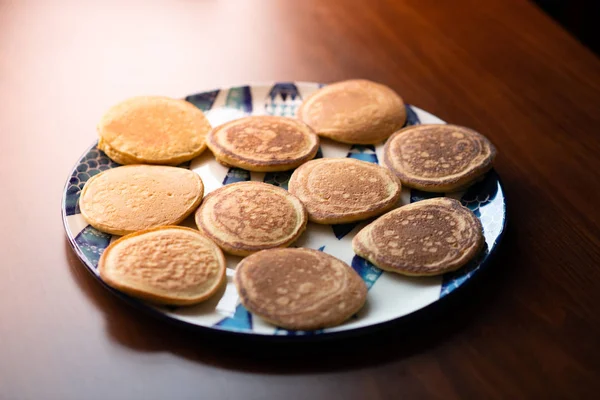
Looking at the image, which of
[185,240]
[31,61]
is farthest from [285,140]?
[31,61]

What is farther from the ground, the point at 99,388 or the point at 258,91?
the point at 258,91

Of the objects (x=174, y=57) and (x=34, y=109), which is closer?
(x=34, y=109)

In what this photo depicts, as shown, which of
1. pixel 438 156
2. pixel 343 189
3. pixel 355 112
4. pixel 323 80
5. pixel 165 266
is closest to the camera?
pixel 165 266

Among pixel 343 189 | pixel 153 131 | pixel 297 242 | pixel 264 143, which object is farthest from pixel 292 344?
pixel 153 131

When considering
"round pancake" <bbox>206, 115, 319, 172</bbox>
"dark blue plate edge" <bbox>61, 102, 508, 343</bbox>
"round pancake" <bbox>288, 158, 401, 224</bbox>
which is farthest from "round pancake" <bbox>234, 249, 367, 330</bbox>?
"round pancake" <bbox>206, 115, 319, 172</bbox>

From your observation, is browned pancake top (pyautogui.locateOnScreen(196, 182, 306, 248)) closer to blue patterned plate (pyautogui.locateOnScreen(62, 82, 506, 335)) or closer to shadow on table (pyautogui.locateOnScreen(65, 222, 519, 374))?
blue patterned plate (pyautogui.locateOnScreen(62, 82, 506, 335))

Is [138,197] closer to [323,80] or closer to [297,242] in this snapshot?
[297,242]

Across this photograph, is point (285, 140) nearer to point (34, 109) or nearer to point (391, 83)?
point (391, 83)
